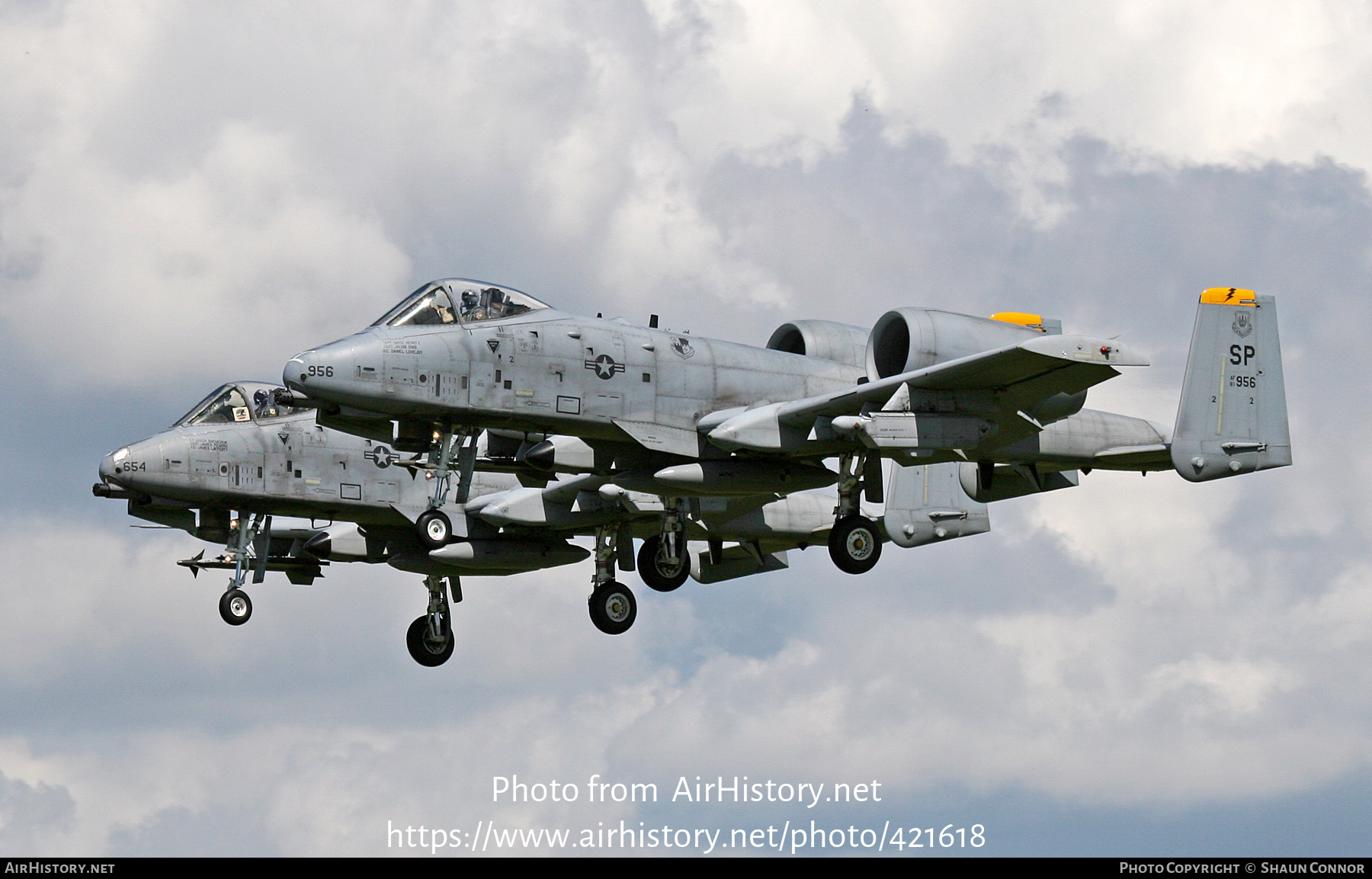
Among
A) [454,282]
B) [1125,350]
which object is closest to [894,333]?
[1125,350]

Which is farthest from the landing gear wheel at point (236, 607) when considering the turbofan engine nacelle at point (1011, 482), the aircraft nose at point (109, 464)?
the turbofan engine nacelle at point (1011, 482)

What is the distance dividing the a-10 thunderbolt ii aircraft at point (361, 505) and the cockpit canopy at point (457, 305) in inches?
290

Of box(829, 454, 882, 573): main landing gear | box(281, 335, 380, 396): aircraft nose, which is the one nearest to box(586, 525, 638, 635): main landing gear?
box(829, 454, 882, 573): main landing gear

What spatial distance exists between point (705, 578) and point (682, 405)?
10937 millimetres

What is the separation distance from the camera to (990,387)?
3244 cm

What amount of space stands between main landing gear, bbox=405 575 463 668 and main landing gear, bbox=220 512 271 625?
148 inches

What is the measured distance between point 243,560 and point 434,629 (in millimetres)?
4637

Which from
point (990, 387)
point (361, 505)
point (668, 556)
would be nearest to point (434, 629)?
point (361, 505)

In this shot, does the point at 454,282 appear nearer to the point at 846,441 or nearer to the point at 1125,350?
the point at 846,441

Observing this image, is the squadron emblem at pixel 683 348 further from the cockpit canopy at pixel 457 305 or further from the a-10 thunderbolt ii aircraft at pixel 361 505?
the a-10 thunderbolt ii aircraft at pixel 361 505

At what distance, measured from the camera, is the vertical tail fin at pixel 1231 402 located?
35.9 metres

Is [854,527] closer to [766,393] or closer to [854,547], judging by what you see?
[854,547]

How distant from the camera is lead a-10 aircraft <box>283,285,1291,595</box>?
32250mm

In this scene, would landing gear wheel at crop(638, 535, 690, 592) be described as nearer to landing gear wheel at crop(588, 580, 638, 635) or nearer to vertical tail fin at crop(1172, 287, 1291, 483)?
landing gear wheel at crop(588, 580, 638, 635)
